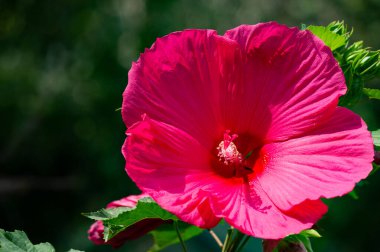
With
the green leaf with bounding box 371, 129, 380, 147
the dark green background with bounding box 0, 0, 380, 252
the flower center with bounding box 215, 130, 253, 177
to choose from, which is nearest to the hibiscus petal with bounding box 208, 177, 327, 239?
the flower center with bounding box 215, 130, 253, 177

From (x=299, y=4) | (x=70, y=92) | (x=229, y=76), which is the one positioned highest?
(x=229, y=76)

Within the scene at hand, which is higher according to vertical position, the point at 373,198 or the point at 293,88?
the point at 293,88

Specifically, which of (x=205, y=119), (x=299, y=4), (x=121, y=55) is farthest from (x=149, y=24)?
(x=205, y=119)

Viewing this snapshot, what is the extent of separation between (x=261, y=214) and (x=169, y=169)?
14 centimetres

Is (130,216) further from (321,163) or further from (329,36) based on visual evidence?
(329,36)

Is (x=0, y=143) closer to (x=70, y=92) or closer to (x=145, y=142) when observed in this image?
(x=70, y=92)

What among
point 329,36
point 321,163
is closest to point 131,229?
point 321,163

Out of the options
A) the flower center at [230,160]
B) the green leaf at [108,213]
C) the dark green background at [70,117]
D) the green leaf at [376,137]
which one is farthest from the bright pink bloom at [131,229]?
the dark green background at [70,117]

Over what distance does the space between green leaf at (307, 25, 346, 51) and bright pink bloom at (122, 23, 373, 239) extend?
0.32ft

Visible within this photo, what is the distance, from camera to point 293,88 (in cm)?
88

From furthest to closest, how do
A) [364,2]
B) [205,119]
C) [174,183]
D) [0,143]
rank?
[364,2] < [0,143] < [205,119] < [174,183]

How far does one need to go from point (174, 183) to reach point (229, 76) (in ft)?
0.63

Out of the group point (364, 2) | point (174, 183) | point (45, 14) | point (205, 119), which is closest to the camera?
point (174, 183)

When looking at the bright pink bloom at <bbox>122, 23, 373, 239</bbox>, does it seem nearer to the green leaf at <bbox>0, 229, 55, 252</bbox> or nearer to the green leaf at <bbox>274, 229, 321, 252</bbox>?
the green leaf at <bbox>274, 229, 321, 252</bbox>
